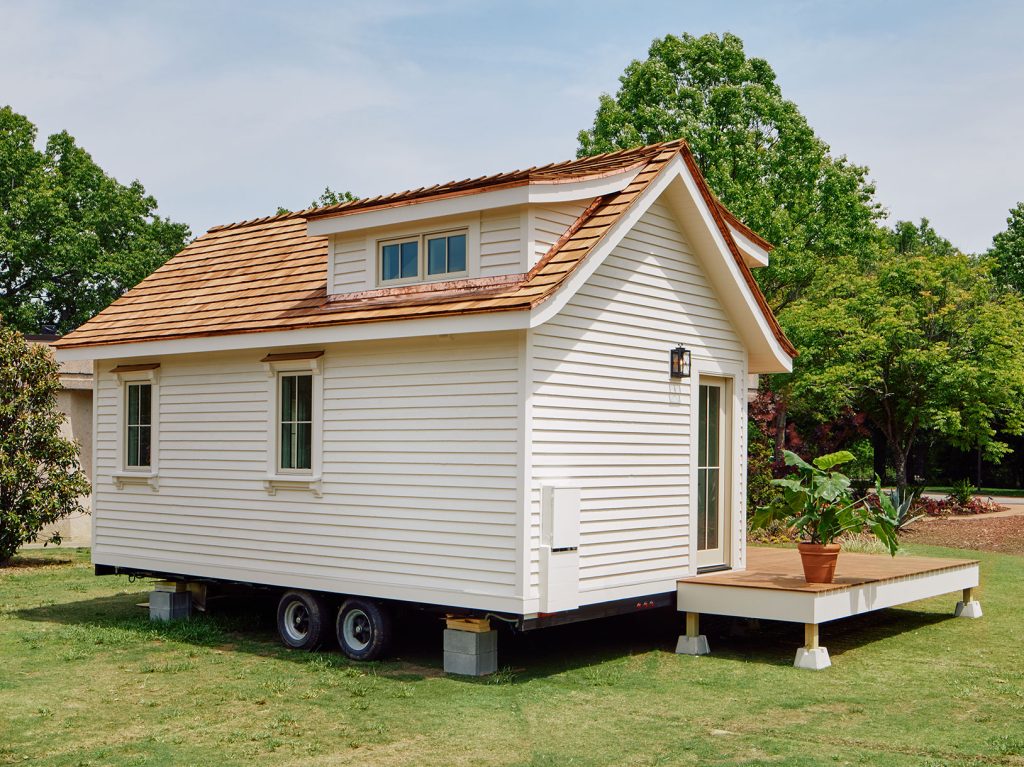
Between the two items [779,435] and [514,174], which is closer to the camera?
[514,174]

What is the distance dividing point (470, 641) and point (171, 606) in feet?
15.9

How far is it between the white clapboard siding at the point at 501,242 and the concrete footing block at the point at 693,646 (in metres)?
4.19

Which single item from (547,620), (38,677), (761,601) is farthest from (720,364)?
(38,677)

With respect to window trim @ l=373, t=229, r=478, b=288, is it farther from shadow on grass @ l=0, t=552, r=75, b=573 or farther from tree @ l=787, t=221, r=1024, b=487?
tree @ l=787, t=221, r=1024, b=487

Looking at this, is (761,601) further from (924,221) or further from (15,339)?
(924,221)

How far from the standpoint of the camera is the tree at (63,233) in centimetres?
4128

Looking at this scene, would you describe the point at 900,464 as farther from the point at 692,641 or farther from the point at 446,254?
the point at 446,254

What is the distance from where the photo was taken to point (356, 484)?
1134 centimetres

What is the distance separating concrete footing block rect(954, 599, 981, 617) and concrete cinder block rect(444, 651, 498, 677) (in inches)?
263

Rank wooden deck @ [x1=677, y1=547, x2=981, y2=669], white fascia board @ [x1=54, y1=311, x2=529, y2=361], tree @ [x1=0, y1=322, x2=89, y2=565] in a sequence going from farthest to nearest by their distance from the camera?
tree @ [x1=0, y1=322, x2=89, y2=565] → wooden deck @ [x1=677, y1=547, x2=981, y2=669] → white fascia board @ [x1=54, y1=311, x2=529, y2=361]

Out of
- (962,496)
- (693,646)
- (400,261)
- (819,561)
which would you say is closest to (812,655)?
(819,561)

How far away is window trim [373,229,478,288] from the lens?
11.0 metres

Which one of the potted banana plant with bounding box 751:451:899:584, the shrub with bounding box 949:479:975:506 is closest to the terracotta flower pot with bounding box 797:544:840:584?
the potted banana plant with bounding box 751:451:899:584

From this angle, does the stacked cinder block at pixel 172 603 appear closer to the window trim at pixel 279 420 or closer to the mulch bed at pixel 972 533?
the window trim at pixel 279 420
